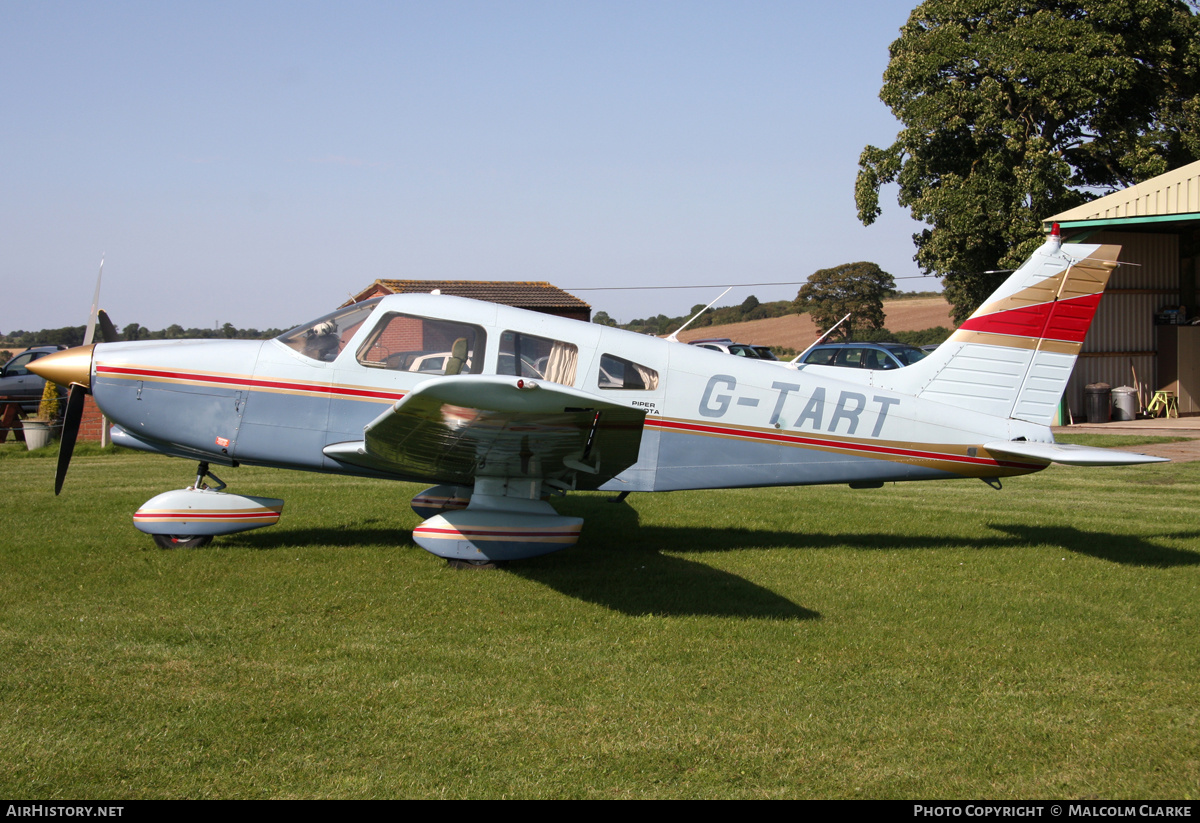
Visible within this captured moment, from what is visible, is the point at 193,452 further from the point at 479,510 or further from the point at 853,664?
the point at 853,664

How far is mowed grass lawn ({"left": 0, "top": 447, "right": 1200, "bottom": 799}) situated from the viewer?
3471 mm

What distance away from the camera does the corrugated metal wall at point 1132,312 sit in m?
21.4

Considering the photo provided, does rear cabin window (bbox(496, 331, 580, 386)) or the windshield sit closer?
rear cabin window (bbox(496, 331, 580, 386))

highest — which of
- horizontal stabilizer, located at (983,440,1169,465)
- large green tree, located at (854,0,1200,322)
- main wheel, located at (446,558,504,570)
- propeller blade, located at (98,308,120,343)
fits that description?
large green tree, located at (854,0,1200,322)

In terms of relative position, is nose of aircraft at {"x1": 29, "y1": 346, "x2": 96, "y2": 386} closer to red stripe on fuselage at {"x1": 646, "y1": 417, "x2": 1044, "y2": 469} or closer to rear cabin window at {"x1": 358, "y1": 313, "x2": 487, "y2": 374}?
rear cabin window at {"x1": 358, "y1": 313, "x2": 487, "y2": 374}

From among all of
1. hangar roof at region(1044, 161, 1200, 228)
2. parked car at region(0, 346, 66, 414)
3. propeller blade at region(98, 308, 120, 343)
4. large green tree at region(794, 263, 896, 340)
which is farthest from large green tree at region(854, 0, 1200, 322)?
large green tree at region(794, 263, 896, 340)

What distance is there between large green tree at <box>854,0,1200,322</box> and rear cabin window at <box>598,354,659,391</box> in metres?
18.5

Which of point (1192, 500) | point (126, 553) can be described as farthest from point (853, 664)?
point (1192, 500)

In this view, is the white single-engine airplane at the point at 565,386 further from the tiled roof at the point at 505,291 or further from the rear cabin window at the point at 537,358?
the tiled roof at the point at 505,291

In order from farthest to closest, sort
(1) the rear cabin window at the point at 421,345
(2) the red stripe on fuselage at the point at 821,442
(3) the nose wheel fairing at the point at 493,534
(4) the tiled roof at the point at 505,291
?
(4) the tiled roof at the point at 505,291, (2) the red stripe on fuselage at the point at 821,442, (1) the rear cabin window at the point at 421,345, (3) the nose wheel fairing at the point at 493,534

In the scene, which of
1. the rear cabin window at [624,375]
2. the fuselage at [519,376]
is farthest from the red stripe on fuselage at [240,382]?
the rear cabin window at [624,375]

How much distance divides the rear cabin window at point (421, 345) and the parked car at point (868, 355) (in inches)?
497

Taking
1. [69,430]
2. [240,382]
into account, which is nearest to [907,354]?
[240,382]

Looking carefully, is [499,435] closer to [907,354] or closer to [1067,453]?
[1067,453]
